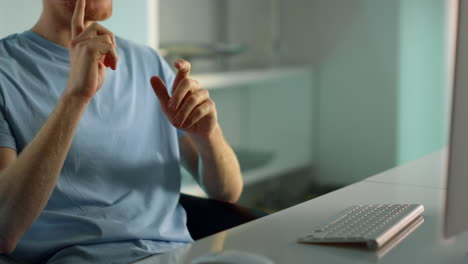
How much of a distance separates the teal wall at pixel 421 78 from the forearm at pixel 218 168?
2.47 m

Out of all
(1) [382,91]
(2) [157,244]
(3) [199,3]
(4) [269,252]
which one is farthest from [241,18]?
(4) [269,252]

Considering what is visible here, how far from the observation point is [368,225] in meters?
0.87

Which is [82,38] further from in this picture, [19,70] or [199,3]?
[199,3]

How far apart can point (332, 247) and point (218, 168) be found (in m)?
0.60

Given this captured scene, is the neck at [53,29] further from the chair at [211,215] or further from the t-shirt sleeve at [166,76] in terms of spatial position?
the chair at [211,215]

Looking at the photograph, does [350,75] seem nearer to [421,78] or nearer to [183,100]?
[421,78]

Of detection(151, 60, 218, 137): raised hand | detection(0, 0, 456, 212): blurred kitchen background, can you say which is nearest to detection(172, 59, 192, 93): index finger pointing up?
detection(151, 60, 218, 137): raised hand

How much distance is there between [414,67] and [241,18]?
1097mm

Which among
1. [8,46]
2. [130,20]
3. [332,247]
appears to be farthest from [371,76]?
[332,247]

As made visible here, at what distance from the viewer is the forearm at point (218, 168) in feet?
4.41

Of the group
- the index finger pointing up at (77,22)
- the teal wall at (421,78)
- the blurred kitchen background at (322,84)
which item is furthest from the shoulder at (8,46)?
the teal wall at (421,78)

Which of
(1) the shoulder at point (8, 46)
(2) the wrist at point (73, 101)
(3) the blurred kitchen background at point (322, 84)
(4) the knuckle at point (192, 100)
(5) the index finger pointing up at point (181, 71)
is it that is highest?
(1) the shoulder at point (8, 46)

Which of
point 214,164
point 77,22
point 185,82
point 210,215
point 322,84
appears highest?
point 77,22

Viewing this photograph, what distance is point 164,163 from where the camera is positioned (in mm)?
1326
